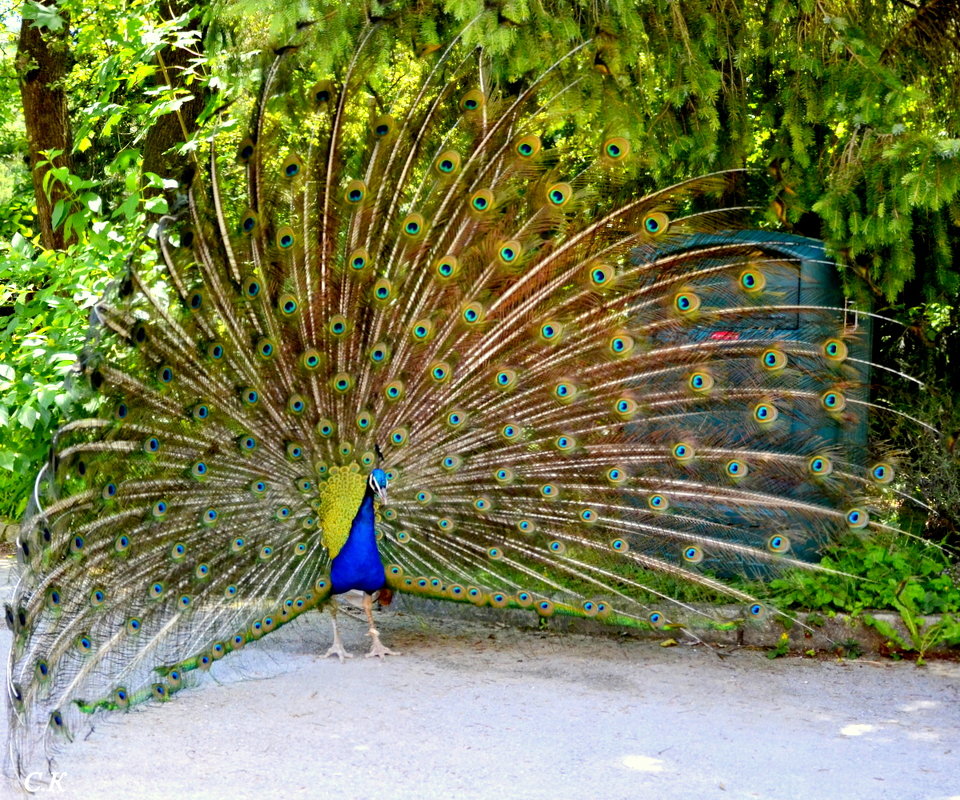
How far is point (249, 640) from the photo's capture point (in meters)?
5.02

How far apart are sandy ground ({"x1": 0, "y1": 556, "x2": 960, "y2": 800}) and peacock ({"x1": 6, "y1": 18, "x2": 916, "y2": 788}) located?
38 cm

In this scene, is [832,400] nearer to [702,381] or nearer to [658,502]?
[702,381]

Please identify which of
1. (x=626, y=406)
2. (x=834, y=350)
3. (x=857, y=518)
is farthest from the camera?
(x=626, y=406)

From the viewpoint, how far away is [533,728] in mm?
4660

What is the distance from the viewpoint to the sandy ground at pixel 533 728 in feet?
13.1

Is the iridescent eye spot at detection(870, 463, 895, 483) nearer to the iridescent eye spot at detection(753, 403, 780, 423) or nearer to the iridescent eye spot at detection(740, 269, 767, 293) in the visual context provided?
the iridescent eye spot at detection(753, 403, 780, 423)

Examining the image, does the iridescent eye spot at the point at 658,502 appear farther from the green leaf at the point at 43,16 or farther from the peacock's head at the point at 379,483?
the green leaf at the point at 43,16

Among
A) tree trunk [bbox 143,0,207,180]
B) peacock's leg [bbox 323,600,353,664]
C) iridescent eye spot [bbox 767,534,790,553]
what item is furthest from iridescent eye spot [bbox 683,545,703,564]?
tree trunk [bbox 143,0,207,180]

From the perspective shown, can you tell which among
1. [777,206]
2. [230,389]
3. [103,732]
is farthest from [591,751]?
[777,206]

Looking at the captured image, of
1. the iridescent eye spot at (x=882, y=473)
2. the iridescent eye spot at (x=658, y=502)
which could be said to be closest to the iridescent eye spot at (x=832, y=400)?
the iridescent eye spot at (x=882, y=473)

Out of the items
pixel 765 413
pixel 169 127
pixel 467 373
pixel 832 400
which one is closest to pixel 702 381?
pixel 765 413

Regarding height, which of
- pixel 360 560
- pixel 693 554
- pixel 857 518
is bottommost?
pixel 360 560

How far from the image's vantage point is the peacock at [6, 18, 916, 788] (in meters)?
5.21

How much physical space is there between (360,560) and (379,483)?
0.38 meters
